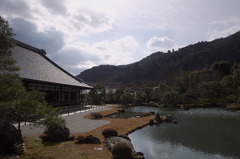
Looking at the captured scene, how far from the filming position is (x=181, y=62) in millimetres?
115875

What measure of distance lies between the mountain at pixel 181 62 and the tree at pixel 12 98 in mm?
89320

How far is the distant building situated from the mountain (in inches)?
2811

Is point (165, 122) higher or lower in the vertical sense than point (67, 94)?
lower

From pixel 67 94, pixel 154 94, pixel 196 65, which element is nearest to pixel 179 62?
pixel 196 65

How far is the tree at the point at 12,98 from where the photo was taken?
6.67m

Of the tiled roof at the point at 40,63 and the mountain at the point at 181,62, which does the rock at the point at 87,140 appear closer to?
the tiled roof at the point at 40,63

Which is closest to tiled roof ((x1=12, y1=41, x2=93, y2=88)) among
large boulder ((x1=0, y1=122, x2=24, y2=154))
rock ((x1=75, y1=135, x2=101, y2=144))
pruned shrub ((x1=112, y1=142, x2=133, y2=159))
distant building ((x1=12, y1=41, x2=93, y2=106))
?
distant building ((x1=12, y1=41, x2=93, y2=106))

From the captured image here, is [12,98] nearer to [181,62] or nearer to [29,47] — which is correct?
[29,47]

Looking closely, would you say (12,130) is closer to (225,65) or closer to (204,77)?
(204,77)

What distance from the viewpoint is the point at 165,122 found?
22.7m

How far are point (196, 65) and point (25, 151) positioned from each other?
11444cm

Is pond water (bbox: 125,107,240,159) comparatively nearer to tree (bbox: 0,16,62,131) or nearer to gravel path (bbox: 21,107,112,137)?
gravel path (bbox: 21,107,112,137)

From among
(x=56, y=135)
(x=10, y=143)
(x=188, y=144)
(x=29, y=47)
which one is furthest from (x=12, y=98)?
(x=29, y=47)

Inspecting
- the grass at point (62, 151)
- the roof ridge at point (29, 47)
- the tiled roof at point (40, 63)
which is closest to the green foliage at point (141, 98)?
the tiled roof at point (40, 63)
